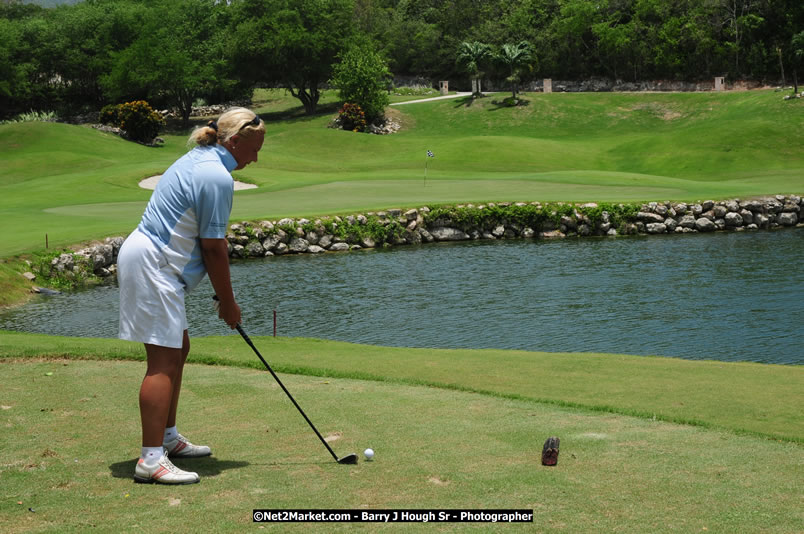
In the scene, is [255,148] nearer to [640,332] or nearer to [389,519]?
[389,519]

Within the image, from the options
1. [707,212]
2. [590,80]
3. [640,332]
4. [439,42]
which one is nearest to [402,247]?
[707,212]

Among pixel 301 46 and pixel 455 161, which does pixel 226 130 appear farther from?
pixel 301 46

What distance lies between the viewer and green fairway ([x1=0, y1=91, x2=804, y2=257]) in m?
35.7

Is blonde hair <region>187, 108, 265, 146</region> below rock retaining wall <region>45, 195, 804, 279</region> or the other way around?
the other way around

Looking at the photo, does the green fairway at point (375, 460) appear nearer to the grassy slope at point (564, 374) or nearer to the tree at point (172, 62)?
the grassy slope at point (564, 374)

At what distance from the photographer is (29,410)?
7.18 meters

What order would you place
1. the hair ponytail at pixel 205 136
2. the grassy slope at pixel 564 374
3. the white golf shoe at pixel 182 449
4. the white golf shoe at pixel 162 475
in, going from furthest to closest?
the grassy slope at pixel 564 374, the white golf shoe at pixel 182 449, the hair ponytail at pixel 205 136, the white golf shoe at pixel 162 475

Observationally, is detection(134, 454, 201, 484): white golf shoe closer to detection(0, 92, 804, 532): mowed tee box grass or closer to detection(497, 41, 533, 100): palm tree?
detection(0, 92, 804, 532): mowed tee box grass

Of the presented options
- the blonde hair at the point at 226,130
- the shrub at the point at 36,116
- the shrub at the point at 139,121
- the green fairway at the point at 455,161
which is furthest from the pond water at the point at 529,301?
the shrub at the point at 36,116

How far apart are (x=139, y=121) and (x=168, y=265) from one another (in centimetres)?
6267

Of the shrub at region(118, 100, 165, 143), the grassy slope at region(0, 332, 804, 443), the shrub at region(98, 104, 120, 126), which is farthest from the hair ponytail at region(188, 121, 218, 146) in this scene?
the shrub at region(98, 104, 120, 126)

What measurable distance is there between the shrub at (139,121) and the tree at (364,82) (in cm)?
1647

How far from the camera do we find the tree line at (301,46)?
76.9 metres

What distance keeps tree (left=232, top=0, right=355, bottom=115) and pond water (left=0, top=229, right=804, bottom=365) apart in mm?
51180
